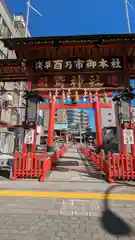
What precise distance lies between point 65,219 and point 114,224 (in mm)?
1038

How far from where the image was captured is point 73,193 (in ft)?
17.3

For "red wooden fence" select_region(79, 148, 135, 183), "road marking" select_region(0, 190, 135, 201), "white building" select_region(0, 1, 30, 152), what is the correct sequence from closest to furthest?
"road marking" select_region(0, 190, 135, 201)
"red wooden fence" select_region(79, 148, 135, 183)
"white building" select_region(0, 1, 30, 152)

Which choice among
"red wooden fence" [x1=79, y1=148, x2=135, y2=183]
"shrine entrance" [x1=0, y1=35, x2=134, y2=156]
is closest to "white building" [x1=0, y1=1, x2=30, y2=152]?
"shrine entrance" [x1=0, y1=35, x2=134, y2=156]

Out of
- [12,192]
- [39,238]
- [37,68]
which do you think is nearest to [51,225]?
A: [39,238]

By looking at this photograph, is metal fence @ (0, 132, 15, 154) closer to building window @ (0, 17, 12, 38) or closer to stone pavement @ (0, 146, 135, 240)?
stone pavement @ (0, 146, 135, 240)

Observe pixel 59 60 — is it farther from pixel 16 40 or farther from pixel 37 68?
pixel 16 40

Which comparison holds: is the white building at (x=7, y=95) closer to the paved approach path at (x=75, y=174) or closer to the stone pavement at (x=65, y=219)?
the paved approach path at (x=75, y=174)

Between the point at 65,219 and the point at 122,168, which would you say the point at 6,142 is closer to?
the point at 122,168

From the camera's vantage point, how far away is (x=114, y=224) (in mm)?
3293

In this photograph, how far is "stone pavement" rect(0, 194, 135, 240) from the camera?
2889 mm

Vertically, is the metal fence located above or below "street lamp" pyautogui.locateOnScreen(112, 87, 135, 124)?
below

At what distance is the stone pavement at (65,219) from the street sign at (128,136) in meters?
3.11

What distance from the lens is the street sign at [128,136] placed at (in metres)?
7.09

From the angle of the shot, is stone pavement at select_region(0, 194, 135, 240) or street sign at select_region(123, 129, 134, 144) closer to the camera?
stone pavement at select_region(0, 194, 135, 240)
